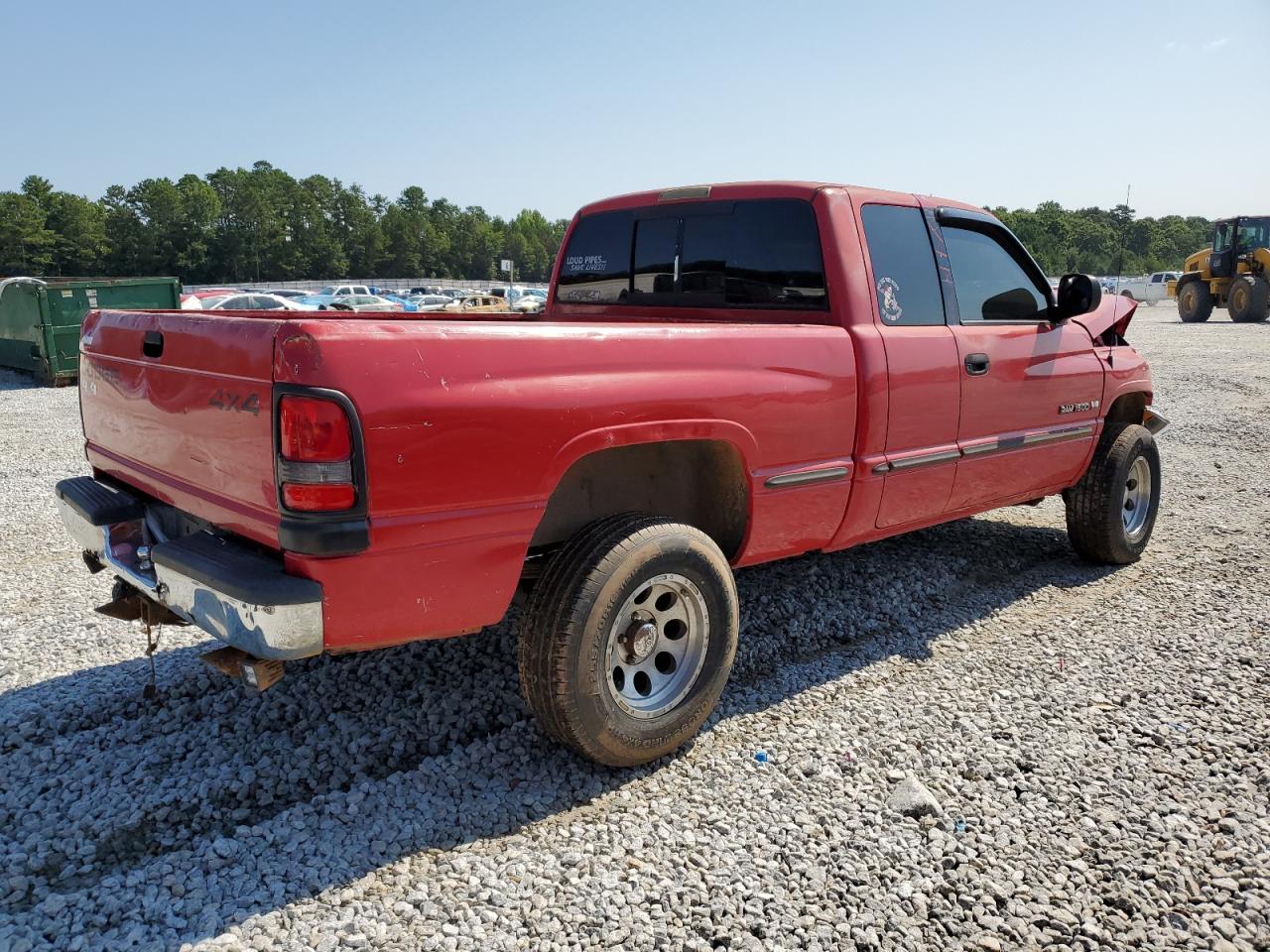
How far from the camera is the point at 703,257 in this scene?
4.29 meters

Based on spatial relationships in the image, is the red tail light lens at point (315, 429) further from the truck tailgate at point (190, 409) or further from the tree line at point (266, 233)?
the tree line at point (266, 233)

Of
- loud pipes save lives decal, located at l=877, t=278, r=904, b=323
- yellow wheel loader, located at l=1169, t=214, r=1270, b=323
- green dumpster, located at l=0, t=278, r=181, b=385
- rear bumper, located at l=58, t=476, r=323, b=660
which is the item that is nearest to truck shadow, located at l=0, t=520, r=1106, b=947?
rear bumper, located at l=58, t=476, r=323, b=660

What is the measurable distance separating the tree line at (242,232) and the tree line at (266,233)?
0.13 metres

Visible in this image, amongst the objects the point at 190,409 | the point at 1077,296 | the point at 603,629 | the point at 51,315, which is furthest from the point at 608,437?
the point at 51,315

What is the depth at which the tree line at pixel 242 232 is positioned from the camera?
88438mm

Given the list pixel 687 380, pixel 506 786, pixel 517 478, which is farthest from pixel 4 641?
pixel 687 380

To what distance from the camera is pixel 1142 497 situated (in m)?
5.69

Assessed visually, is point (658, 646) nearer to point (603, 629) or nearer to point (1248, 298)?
point (603, 629)

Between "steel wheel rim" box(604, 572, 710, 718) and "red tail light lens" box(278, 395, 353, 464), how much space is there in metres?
1.12

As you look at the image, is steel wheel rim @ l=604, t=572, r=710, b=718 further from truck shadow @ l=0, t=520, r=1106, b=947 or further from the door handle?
the door handle

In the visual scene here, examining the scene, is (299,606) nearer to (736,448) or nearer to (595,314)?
(736,448)

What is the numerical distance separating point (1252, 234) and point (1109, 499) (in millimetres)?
27630

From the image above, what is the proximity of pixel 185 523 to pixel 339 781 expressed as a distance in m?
1.05

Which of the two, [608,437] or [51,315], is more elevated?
[51,315]
